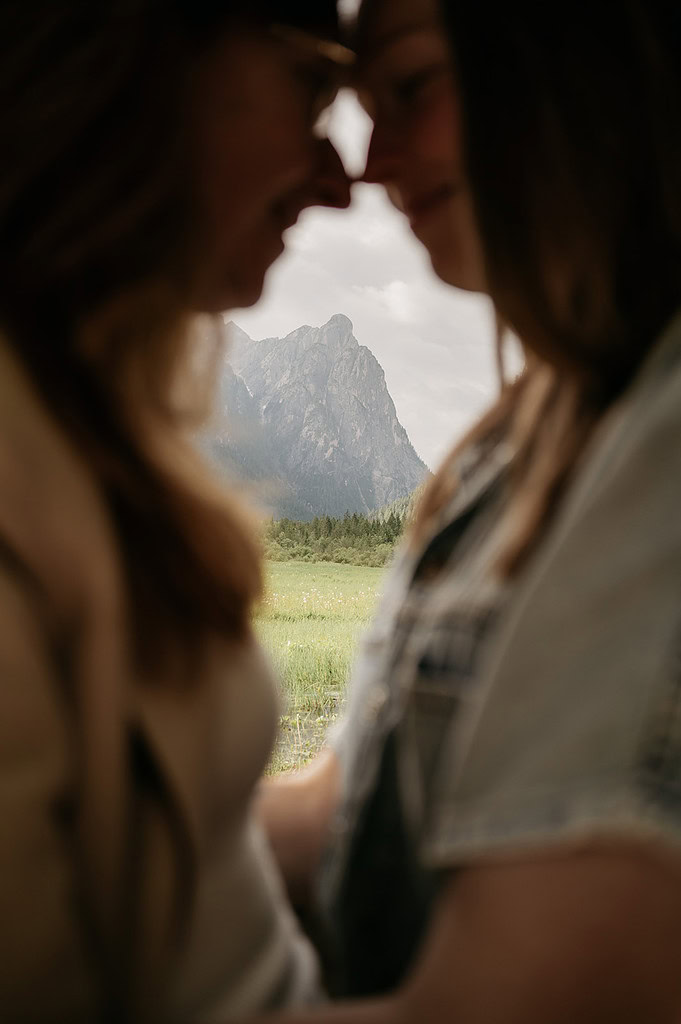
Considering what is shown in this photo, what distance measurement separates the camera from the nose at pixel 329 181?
3.16ft

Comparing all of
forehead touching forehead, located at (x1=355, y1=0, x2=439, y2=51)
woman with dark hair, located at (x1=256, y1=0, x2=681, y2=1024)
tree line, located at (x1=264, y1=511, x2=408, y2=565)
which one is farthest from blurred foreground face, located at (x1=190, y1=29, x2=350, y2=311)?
tree line, located at (x1=264, y1=511, x2=408, y2=565)

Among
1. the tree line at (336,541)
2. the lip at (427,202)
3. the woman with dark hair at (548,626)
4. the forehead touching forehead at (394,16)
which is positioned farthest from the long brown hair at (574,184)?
the tree line at (336,541)

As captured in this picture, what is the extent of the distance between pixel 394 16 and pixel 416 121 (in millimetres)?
132

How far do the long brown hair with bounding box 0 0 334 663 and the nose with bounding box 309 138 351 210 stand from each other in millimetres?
313

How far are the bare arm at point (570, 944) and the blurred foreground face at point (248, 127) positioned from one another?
22.0 inches

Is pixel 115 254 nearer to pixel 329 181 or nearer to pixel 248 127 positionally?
pixel 248 127

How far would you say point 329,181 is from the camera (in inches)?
39.6

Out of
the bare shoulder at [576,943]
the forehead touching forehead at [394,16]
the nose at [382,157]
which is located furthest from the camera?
the nose at [382,157]

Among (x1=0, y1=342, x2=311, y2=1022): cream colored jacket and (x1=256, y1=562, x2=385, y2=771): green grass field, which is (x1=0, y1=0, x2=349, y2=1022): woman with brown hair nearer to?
(x1=0, y1=342, x2=311, y2=1022): cream colored jacket

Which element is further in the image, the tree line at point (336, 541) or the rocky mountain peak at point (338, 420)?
the rocky mountain peak at point (338, 420)

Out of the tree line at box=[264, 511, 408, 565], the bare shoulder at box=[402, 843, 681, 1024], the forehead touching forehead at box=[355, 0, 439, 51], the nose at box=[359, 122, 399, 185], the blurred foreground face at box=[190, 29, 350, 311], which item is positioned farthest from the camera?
the tree line at box=[264, 511, 408, 565]

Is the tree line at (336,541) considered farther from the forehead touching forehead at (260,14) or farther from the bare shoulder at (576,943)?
the bare shoulder at (576,943)

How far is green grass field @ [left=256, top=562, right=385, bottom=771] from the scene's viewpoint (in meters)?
3.02

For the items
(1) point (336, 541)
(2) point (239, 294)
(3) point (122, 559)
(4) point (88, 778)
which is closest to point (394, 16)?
(2) point (239, 294)
